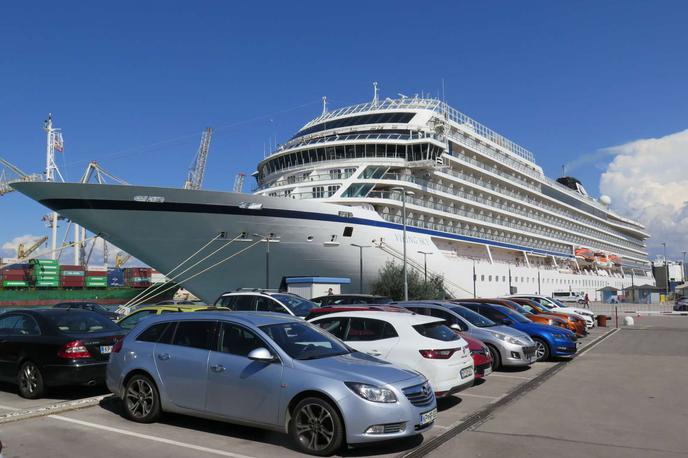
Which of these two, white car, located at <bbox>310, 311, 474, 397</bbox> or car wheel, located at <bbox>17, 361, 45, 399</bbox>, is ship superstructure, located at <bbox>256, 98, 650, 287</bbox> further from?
car wheel, located at <bbox>17, 361, 45, 399</bbox>

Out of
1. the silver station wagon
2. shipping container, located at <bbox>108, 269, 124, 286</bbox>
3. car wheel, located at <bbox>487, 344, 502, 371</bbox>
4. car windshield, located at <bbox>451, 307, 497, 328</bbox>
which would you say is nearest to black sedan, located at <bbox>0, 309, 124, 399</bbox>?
the silver station wagon

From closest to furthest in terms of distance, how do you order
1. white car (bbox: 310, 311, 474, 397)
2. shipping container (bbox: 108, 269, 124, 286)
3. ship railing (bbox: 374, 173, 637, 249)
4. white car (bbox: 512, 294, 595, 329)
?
1. white car (bbox: 310, 311, 474, 397)
2. white car (bbox: 512, 294, 595, 329)
3. ship railing (bbox: 374, 173, 637, 249)
4. shipping container (bbox: 108, 269, 124, 286)

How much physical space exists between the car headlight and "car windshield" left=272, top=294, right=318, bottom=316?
9.31m

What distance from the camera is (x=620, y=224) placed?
270 feet

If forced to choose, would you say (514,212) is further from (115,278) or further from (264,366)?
(115,278)

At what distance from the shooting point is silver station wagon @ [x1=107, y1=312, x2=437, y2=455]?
552 cm

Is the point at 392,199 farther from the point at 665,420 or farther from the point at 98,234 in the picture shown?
the point at 665,420

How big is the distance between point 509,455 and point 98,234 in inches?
905

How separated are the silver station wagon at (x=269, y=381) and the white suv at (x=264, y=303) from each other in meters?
7.73

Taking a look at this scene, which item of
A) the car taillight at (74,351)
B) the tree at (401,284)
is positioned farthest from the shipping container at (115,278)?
the car taillight at (74,351)

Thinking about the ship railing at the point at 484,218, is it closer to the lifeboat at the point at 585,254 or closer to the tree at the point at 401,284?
the lifeboat at the point at 585,254

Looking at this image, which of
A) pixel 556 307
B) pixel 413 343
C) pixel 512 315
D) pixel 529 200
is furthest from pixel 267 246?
pixel 529 200

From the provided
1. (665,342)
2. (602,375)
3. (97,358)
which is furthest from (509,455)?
(665,342)

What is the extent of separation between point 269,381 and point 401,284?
24.0 m
